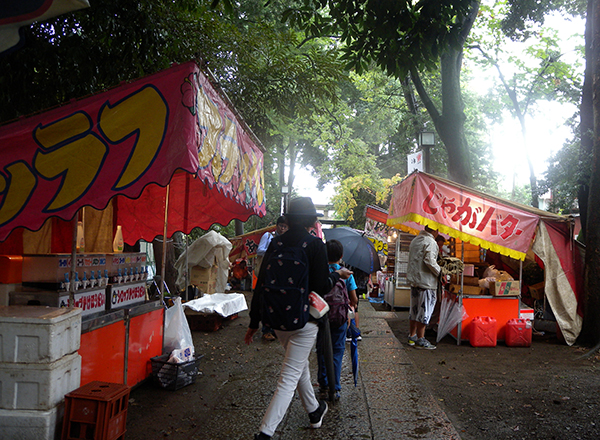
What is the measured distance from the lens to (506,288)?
849 centimetres

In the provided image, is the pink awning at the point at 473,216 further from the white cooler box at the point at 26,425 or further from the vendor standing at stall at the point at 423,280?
the white cooler box at the point at 26,425

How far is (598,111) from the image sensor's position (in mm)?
8375

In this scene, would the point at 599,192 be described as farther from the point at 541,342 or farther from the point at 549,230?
the point at 541,342

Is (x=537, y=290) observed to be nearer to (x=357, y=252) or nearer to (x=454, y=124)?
(x=357, y=252)

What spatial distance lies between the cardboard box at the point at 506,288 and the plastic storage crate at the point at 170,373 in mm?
5745

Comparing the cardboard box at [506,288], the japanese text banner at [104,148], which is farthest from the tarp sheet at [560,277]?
the japanese text banner at [104,148]

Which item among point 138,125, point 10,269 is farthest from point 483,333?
point 10,269

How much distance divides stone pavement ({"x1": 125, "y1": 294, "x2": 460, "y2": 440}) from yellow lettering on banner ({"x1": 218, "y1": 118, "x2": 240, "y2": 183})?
7.68 ft

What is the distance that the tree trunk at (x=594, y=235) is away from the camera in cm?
823

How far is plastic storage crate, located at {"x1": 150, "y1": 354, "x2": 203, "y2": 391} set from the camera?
17.4 feet

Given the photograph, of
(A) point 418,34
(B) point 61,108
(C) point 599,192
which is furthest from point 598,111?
(B) point 61,108

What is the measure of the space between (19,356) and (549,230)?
8587 millimetres

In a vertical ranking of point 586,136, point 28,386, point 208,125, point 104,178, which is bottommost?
point 28,386

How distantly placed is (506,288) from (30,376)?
305 inches
